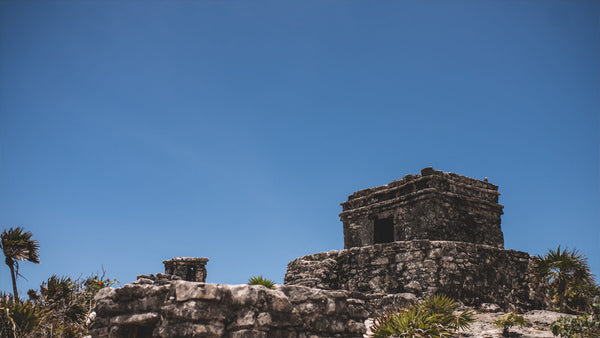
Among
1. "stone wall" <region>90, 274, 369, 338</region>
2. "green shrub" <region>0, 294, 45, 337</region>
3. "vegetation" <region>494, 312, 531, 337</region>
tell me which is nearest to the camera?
"stone wall" <region>90, 274, 369, 338</region>

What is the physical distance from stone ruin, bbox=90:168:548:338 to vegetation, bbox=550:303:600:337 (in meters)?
2.54

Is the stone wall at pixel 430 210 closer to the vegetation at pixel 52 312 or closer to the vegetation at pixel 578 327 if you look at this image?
the vegetation at pixel 578 327

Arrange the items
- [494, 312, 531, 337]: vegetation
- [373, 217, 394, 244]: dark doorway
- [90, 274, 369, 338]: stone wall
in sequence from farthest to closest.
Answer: [373, 217, 394, 244]: dark doorway < [494, 312, 531, 337]: vegetation < [90, 274, 369, 338]: stone wall

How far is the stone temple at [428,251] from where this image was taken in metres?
10.4

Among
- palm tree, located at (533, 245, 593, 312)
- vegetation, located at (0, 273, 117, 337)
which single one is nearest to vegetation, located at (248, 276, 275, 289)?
vegetation, located at (0, 273, 117, 337)

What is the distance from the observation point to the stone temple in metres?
10.4

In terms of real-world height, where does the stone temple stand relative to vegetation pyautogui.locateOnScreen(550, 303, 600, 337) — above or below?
above

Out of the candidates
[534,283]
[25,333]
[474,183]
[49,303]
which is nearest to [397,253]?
[534,283]

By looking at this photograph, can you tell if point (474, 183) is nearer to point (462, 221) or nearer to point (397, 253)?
point (462, 221)

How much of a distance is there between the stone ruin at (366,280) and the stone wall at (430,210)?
3cm

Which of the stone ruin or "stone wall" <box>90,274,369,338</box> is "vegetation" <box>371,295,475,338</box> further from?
"stone wall" <box>90,274,369,338</box>

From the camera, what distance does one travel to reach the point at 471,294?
10484mm

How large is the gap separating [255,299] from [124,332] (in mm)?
1685

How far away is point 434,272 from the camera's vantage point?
10.2m
